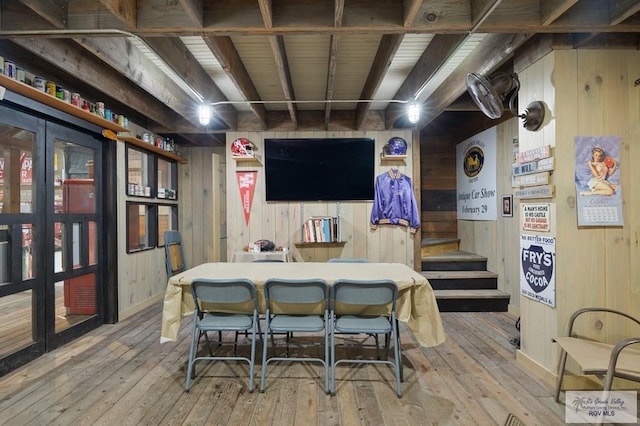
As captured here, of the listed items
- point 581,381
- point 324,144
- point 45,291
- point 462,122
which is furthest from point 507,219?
point 45,291

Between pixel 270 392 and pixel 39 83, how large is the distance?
3.16 m

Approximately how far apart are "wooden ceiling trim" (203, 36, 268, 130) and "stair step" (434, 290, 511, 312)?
3.42 metres

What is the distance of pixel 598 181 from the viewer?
228cm

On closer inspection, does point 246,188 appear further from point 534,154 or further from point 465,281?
point 534,154

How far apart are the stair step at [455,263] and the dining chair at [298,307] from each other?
103 inches

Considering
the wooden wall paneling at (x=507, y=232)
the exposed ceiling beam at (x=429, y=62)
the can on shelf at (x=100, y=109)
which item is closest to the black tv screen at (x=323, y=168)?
the exposed ceiling beam at (x=429, y=62)

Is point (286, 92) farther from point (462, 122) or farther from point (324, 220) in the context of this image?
point (462, 122)

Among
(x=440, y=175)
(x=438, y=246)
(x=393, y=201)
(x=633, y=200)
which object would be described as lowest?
(x=438, y=246)

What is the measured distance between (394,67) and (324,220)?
217 cm

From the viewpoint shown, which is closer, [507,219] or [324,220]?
[507,219]

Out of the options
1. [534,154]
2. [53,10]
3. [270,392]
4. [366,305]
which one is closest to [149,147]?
[53,10]

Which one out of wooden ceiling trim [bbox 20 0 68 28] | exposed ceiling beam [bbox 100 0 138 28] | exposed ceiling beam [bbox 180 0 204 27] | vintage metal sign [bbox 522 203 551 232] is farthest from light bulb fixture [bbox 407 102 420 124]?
wooden ceiling trim [bbox 20 0 68 28]

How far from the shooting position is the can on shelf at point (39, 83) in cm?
263

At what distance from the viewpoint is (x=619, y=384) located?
2295mm
